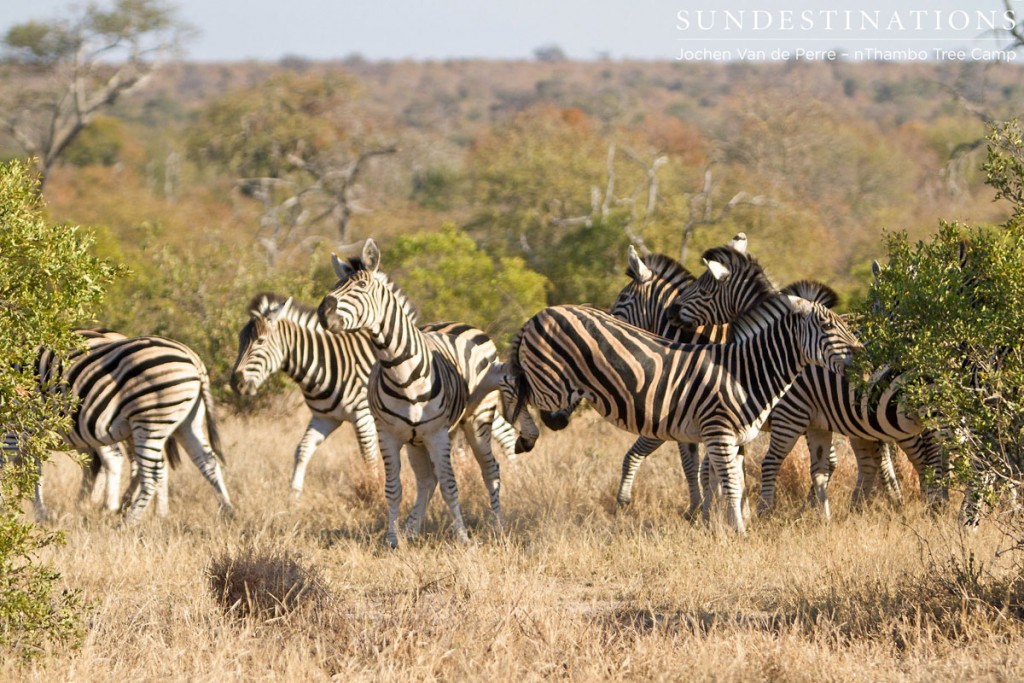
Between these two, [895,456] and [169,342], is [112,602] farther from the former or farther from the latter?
[895,456]

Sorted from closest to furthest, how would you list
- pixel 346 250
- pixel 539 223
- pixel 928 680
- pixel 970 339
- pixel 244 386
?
pixel 928 680 → pixel 970 339 → pixel 244 386 → pixel 539 223 → pixel 346 250

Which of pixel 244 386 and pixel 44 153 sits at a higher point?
pixel 44 153

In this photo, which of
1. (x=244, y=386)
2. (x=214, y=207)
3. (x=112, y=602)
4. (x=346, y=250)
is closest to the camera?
(x=112, y=602)

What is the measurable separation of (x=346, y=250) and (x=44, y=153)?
15.2 metres

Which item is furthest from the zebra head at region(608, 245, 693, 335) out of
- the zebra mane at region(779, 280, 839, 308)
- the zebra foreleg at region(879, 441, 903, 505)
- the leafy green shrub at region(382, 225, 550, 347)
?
the leafy green shrub at region(382, 225, 550, 347)

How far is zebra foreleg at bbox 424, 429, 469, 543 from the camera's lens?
786 cm

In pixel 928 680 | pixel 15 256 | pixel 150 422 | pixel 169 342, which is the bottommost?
pixel 928 680

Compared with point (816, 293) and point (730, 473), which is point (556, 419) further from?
point (816, 293)

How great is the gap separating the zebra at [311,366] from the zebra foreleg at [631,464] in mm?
1135

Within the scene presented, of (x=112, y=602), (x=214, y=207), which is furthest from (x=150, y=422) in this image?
(x=214, y=207)

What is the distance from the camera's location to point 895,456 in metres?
9.54

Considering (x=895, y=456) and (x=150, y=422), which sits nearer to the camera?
(x=150, y=422)

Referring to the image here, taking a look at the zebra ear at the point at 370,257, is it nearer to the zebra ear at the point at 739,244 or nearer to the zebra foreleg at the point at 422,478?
the zebra foreleg at the point at 422,478

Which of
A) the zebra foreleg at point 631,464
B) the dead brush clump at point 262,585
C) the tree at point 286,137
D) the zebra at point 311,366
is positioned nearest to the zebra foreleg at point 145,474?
the zebra at point 311,366
